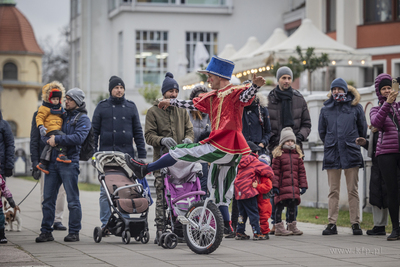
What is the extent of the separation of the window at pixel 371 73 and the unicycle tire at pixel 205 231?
74.5 ft

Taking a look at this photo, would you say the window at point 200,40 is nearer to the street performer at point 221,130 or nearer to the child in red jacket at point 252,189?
the child in red jacket at point 252,189

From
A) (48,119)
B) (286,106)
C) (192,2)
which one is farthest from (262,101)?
(192,2)

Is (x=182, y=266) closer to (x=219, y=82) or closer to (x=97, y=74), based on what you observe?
(x=219, y=82)

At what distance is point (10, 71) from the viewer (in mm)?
71250

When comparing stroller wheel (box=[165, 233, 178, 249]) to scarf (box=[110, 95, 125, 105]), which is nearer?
stroller wheel (box=[165, 233, 178, 249])

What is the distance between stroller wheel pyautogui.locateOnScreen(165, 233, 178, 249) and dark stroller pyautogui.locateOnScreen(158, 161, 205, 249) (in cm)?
21

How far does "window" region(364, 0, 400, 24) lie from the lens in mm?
27922

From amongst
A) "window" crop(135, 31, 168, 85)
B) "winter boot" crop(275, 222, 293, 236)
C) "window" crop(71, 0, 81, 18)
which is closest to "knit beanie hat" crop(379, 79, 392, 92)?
"winter boot" crop(275, 222, 293, 236)

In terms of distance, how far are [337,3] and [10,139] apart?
22472mm

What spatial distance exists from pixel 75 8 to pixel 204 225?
46.2 m

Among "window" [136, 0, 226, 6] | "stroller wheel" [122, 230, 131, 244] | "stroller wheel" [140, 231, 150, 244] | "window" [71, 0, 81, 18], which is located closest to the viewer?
"stroller wheel" [122, 230, 131, 244]

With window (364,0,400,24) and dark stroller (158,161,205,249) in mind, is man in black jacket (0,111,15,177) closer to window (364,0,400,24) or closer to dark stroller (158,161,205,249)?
dark stroller (158,161,205,249)

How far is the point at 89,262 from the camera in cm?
711

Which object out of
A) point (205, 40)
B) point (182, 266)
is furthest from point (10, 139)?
point (205, 40)
